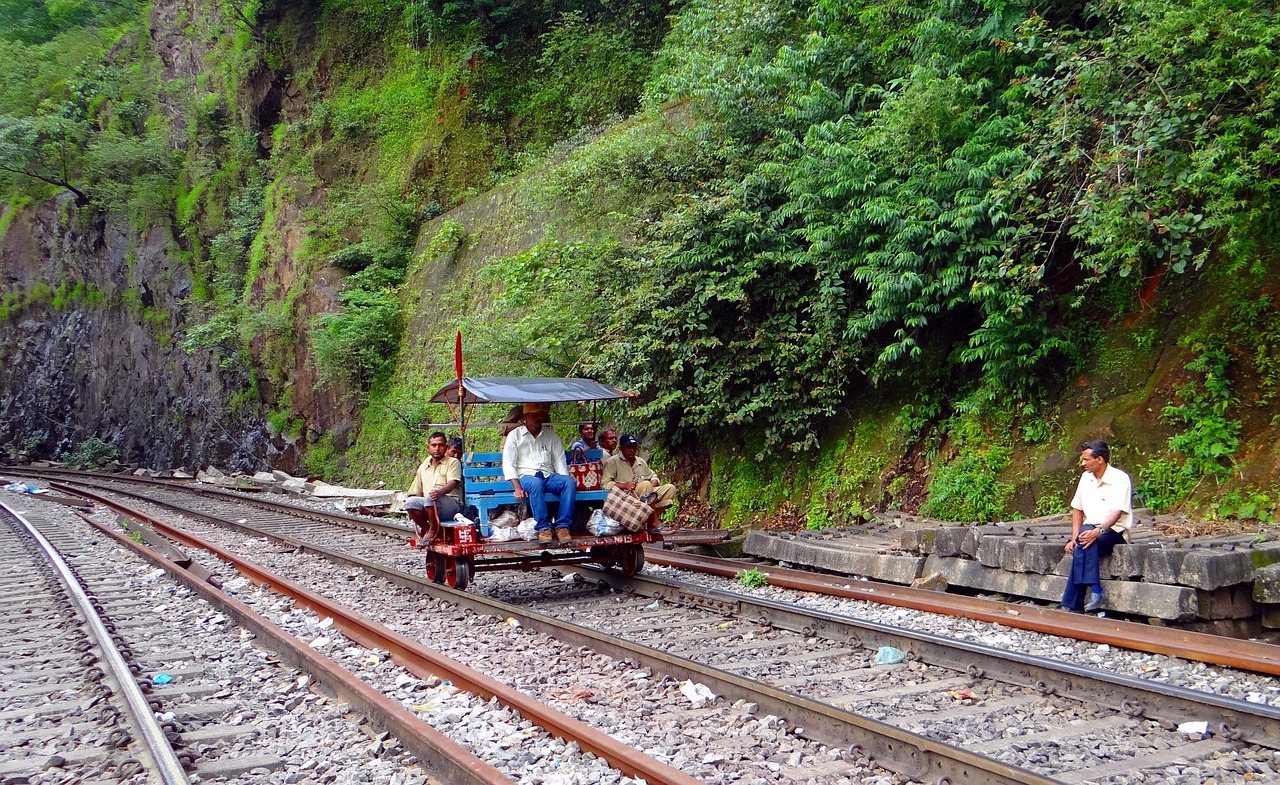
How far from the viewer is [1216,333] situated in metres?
8.77

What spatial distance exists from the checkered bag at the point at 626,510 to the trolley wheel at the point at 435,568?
206cm

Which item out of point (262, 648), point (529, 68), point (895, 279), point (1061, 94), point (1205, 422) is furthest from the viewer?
point (529, 68)

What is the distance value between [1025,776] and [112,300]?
4796 centimetres

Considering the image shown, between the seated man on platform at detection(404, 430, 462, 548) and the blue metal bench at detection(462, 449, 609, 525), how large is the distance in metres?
0.20

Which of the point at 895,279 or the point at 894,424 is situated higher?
the point at 895,279

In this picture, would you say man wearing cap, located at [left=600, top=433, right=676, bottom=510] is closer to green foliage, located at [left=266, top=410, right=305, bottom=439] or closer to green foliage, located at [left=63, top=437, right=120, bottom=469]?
green foliage, located at [left=266, top=410, right=305, bottom=439]

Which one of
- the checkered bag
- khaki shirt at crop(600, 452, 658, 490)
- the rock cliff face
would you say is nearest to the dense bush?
khaki shirt at crop(600, 452, 658, 490)

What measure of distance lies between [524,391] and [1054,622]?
5.33m

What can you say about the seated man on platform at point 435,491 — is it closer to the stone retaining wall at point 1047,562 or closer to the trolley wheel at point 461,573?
the trolley wheel at point 461,573

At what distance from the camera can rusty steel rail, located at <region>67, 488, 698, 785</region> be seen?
4.07 metres

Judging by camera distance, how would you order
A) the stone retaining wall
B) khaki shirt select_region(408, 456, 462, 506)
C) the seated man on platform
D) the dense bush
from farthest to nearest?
khaki shirt select_region(408, 456, 462, 506), the seated man on platform, the dense bush, the stone retaining wall

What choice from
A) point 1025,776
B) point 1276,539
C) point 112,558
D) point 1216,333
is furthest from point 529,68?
point 1025,776

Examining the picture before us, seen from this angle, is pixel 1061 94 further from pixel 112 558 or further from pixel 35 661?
pixel 112 558

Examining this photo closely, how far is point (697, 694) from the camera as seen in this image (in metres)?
5.36
